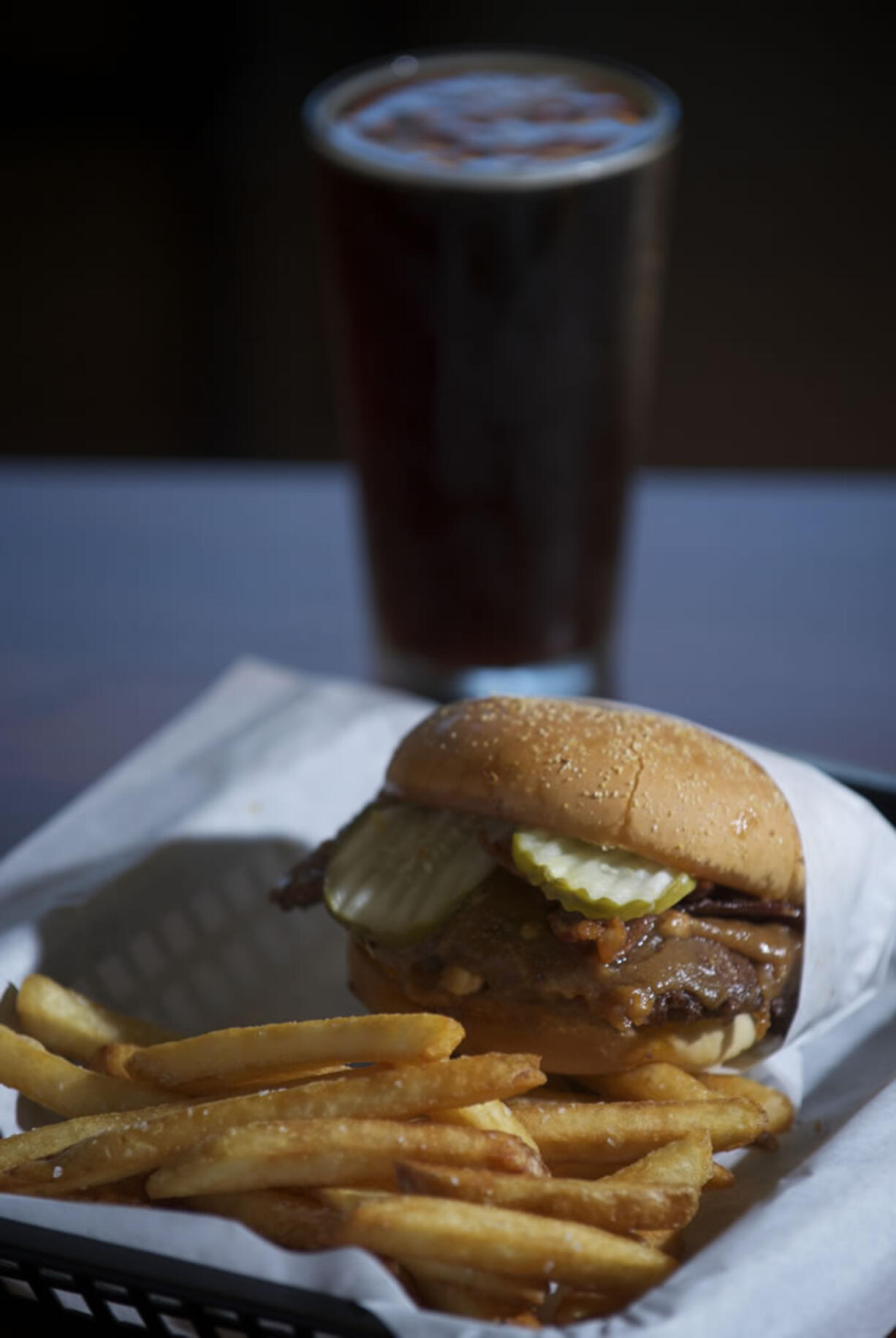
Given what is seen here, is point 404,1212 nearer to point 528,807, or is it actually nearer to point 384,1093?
point 384,1093

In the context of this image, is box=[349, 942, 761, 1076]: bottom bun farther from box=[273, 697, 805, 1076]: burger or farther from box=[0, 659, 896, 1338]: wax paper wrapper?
box=[0, 659, 896, 1338]: wax paper wrapper

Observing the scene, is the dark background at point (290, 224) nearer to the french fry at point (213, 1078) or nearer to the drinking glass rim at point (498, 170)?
the drinking glass rim at point (498, 170)

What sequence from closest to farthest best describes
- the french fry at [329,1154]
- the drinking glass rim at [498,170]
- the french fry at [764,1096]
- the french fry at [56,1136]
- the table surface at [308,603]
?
the french fry at [329,1154], the french fry at [56,1136], the french fry at [764,1096], the drinking glass rim at [498,170], the table surface at [308,603]

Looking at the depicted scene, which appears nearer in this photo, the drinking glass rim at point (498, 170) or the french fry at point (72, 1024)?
the french fry at point (72, 1024)

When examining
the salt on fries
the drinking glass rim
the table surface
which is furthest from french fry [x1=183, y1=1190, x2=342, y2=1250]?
the drinking glass rim

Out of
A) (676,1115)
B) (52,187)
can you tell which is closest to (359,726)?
(676,1115)

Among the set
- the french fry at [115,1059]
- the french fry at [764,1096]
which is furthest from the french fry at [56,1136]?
the french fry at [764,1096]

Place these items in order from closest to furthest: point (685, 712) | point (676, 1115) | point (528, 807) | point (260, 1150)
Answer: point (260, 1150), point (676, 1115), point (528, 807), point (685, 712)
